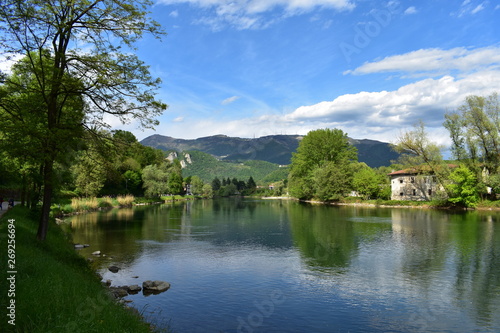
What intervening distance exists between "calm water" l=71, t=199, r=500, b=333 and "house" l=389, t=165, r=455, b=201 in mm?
42194

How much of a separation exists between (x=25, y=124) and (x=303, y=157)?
86466 millimetres

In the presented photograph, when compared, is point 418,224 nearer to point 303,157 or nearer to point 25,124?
point 25,124

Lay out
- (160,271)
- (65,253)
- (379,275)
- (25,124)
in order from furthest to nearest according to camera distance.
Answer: (160,271) < (379,275) < (65,253) < (25,124)

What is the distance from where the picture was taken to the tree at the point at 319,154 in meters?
90.1

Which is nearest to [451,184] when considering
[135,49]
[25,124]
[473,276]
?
[473,276]

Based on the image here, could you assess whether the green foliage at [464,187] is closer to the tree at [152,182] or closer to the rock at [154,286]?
the rock at [154,286]

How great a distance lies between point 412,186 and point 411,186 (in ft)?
0.67

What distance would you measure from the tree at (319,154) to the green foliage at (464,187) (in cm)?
2921

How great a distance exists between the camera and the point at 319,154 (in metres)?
92.1

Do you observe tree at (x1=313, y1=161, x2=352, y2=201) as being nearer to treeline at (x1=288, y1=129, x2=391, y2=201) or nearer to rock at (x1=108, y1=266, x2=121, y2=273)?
treeline at (x1=288, y1=129, x2=391, y2=201)

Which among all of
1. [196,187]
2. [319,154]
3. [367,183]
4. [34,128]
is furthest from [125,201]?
[196,187]

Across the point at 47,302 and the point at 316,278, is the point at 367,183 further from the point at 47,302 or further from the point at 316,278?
the point at 47,302

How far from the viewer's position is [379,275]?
18953mm

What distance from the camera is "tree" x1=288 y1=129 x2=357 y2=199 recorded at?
90.1m
